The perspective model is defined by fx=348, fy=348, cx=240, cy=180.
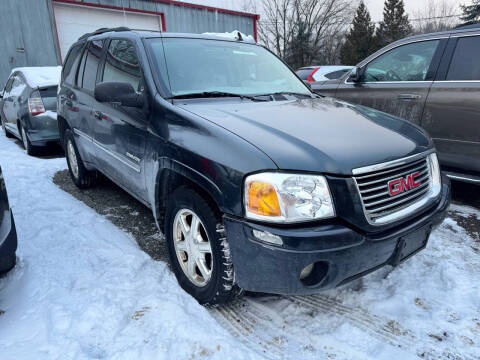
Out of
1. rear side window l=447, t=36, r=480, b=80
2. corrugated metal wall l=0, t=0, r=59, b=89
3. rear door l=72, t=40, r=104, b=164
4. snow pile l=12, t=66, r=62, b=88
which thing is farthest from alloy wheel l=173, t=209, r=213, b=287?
corrugated metal wall l=0, t=0, r=59, b=89

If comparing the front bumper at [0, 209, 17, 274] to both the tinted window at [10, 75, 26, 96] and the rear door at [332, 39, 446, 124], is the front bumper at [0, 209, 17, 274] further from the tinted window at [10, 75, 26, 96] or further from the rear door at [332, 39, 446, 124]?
the tinted window at [10, 75, 26, 96]

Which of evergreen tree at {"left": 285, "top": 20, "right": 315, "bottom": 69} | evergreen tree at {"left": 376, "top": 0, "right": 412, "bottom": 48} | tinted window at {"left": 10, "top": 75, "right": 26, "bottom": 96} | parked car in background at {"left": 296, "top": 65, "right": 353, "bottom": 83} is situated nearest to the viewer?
tinted window at {"left": 10, "top": 75, "right": 26, "bottom": 96}

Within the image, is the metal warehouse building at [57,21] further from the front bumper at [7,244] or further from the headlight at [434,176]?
the headlight at [434,176]

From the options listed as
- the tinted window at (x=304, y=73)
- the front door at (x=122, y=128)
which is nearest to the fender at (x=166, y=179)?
the front door at (x=122, y=128)

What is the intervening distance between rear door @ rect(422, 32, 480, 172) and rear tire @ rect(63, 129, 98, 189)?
3987 millimetres

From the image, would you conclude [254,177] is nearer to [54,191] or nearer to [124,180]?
[124,180]

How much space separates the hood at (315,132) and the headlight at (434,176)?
10 cm

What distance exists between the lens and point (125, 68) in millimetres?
2916

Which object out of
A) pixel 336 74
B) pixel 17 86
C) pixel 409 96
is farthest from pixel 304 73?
pixel 17 86

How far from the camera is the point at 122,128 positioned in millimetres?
2846

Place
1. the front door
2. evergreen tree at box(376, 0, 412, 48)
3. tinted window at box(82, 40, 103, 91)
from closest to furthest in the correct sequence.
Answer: the front door < tinted window at box(82, 40, 103, 91) < evergreen tree at box(376, 0, 412, 48)

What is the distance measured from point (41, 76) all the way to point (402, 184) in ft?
22.5

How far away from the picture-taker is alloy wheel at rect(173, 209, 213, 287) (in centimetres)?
216

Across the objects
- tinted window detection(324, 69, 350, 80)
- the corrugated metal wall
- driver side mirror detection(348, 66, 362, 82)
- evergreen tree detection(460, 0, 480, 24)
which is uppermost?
evergreen tree detection(460, 0, 480, 24)
